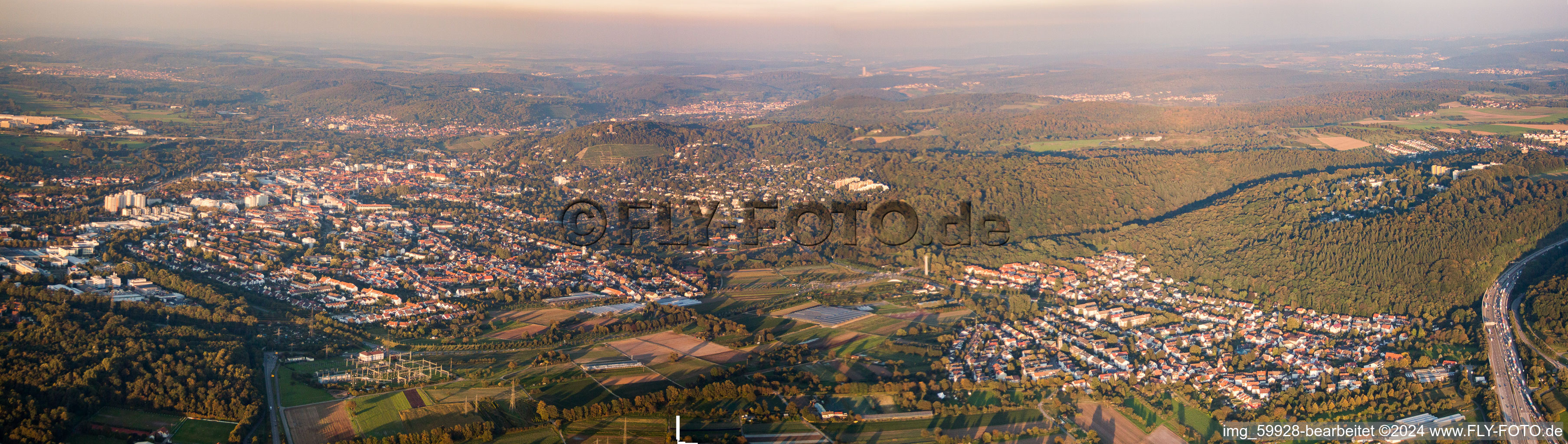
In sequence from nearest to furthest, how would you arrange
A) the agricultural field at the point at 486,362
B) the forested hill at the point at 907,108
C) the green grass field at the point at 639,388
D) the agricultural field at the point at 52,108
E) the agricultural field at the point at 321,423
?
the agricultural field at the point at 321,423
the green grass field at the point at 639,388
the agricultural field at the point at 486,362
the agricultural field at the point at 52,108
the forested hill at the point at 907,108

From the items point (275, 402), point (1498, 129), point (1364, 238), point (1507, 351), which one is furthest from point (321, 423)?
point (1498, 129)

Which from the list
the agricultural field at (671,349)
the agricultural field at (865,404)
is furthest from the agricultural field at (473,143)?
the agricultural field at (865,404)

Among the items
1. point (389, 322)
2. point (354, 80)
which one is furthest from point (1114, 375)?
point (354, 80)

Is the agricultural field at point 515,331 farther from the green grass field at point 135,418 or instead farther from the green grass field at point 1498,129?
the green grass field at point 1498,129

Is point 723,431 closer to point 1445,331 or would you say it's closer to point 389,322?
point 389,322

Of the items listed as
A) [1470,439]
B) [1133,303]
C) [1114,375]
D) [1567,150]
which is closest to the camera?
[1470,439]

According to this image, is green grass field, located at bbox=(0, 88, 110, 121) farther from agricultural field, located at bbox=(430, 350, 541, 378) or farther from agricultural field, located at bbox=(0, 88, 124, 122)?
agricultural field, located at bbox=(430, 350, 541, 378)
